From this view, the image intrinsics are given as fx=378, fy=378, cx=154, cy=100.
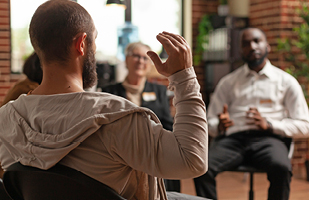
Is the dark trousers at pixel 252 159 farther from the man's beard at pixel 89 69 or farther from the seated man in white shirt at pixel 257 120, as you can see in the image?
the man's beard at pixel 89 69

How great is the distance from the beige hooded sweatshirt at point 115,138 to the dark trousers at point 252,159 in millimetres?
1491

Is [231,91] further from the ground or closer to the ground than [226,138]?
further from the ground

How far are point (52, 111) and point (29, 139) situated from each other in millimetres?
98

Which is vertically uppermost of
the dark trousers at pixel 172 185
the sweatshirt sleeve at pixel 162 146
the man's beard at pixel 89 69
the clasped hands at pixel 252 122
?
the man's beard at pixel 89 69

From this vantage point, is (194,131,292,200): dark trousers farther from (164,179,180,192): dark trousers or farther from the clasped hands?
(164,179,180,192): dark trousers

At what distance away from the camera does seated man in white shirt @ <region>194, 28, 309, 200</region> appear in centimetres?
248

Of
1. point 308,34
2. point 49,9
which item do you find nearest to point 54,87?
point 49,9

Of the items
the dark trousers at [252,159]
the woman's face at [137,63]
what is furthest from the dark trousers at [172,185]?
the woman's face at [137,63]

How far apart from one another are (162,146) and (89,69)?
13.8 inches

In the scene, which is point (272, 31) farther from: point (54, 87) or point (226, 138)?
point (54, 87)

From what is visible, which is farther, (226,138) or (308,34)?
(308,34)

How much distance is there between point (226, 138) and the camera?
2.84 meters

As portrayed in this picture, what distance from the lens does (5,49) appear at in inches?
181

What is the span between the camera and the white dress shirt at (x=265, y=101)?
2691mm
